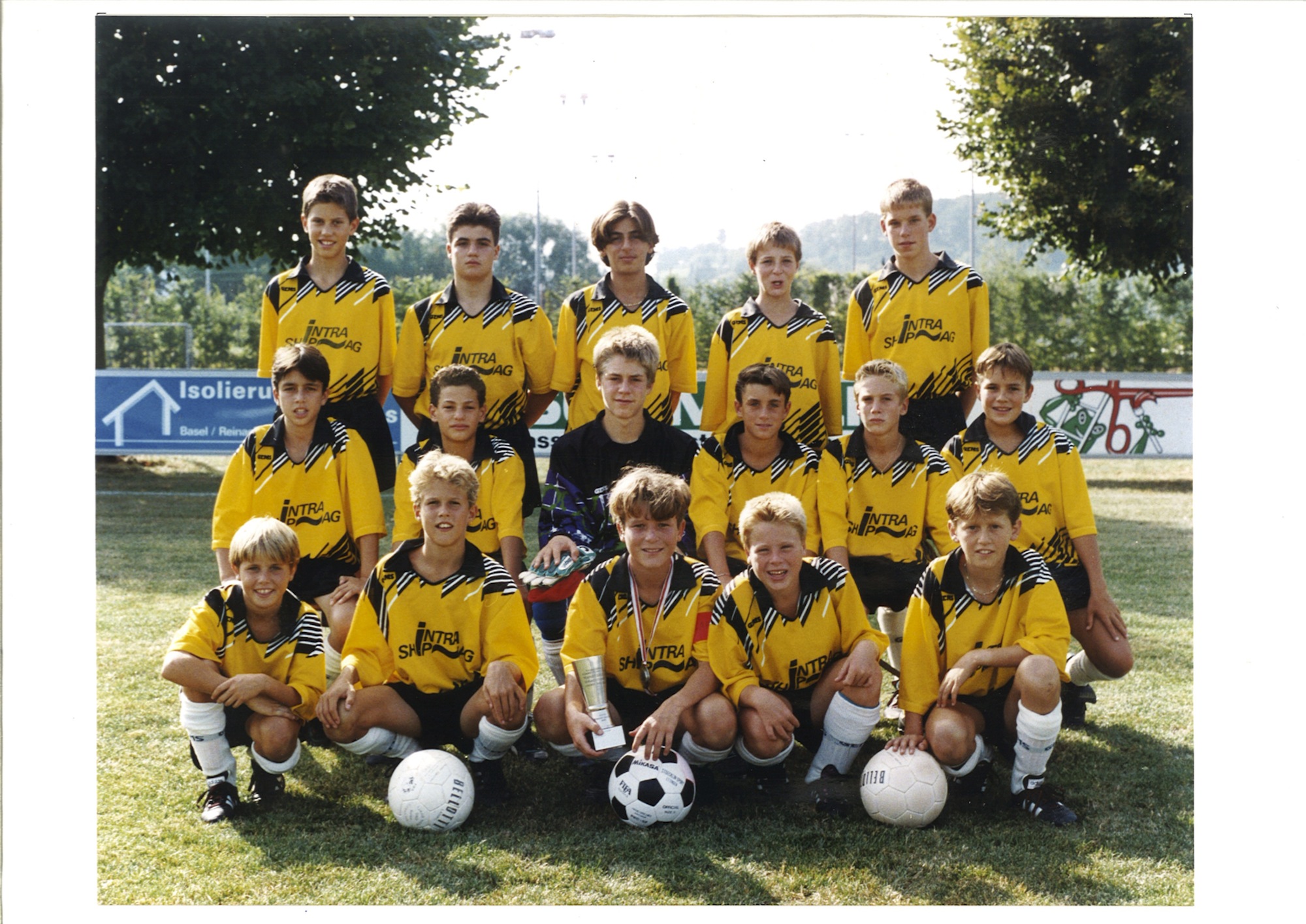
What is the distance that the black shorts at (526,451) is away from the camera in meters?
3.68

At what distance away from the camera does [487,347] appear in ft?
12.1

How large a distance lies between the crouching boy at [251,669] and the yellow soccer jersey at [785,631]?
3.73 ft

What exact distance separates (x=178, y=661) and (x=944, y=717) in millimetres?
2042

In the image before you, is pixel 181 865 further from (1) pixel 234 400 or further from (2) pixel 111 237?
(2) pixel 111 237

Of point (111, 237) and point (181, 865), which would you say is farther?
point (111, 237)

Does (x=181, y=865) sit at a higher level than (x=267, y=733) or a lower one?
lower

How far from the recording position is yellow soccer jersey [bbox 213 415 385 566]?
3.49 m

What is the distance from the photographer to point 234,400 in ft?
30.6

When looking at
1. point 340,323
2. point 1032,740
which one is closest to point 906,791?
point 1032,740

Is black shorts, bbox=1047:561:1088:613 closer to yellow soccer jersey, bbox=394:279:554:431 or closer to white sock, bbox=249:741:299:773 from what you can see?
yellow soccer jersey, bbox=394:279:554:431

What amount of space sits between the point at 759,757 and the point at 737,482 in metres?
0.92

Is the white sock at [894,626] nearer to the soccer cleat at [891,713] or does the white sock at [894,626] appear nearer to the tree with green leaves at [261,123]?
the soccer cleat at [891,713]

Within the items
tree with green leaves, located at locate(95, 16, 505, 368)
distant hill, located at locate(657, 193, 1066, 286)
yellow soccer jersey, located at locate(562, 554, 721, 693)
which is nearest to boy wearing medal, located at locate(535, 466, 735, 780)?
yellow soccer jersey, located at locate(562, 554, 721, 693)
